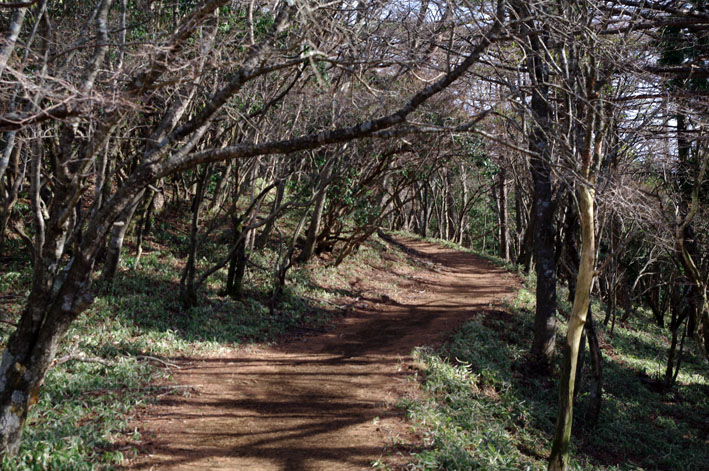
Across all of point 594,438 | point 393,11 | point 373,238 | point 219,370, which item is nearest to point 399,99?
point 393,11

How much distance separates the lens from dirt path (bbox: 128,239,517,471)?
5879mm

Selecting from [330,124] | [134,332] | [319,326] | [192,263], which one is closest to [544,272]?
[319,326]

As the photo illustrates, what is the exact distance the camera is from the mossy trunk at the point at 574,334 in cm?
610

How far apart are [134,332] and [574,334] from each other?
750cm

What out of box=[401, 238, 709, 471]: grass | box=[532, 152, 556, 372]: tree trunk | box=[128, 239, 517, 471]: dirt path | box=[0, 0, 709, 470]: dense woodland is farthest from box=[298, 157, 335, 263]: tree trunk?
box=[532, 152, 556, 372]: tree trunk

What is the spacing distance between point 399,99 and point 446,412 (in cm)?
766

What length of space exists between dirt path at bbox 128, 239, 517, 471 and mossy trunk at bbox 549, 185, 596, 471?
1908 mm

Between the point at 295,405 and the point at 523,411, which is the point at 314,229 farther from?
the point at 295,405

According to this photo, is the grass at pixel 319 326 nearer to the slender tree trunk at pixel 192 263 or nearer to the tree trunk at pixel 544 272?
the slender tree trunk at pixel 192 263

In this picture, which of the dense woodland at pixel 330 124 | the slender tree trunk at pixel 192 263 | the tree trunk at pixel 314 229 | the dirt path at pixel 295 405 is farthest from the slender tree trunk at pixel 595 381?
the tree trunk at pixel 314 229

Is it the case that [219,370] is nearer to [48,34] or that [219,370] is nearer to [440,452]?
[440,452]

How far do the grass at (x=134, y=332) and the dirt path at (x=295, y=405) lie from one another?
0.44 metres

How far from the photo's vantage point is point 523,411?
8.83 m

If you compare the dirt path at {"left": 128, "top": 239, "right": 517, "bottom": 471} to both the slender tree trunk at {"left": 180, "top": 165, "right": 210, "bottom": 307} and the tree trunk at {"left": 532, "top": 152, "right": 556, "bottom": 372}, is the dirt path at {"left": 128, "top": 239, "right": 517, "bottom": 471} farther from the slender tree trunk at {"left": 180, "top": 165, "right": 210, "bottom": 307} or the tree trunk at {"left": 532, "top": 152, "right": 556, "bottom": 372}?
the slender tree trunk at {"left": 180, "top": 165, "right": 210, "bottom": 307}
